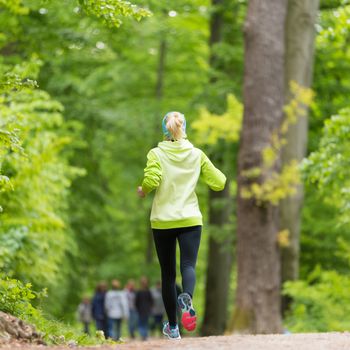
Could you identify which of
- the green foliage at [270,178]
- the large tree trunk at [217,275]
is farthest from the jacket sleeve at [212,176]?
the large tree trunk at [217,275]

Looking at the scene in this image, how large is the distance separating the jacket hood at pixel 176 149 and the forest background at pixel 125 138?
1260 mm

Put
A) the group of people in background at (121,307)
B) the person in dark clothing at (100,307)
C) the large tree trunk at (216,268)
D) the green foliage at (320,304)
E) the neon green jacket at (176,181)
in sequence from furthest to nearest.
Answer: the large tree trunk at (216,268)
the person in dark clothing at (100,307)
the group of people in background at (121,307)
the green foliage at (320,304)
the neon green jacket at (176,181)

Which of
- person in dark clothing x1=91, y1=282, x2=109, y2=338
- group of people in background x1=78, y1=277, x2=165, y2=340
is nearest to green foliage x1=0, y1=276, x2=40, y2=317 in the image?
group of people in background x1=78, y1=277, x2=165, y2=340

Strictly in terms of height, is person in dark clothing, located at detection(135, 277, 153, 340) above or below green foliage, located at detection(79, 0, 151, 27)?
below

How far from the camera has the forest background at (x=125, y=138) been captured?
461 inches

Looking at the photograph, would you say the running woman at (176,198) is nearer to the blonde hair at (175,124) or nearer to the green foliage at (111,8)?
the blonde hair at (175,124)

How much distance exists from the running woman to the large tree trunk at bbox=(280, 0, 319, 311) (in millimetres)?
9361

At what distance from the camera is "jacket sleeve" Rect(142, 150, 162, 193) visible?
718 centimetres

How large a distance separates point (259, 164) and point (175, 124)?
7.15 meters

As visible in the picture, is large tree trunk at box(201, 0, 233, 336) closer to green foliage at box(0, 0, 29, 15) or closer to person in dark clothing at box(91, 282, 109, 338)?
person in dark clothing at box(91, 282, 109, 338)

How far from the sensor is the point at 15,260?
13008 millimetres

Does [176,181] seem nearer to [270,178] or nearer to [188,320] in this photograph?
[188,320]

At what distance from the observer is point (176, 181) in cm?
745

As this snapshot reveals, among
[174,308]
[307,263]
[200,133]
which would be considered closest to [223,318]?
[307,263]
